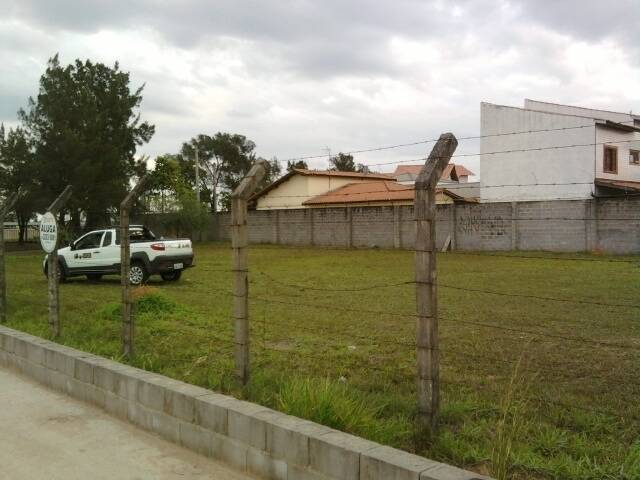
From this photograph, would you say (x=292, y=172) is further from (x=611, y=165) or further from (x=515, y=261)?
(x=515, y=261)

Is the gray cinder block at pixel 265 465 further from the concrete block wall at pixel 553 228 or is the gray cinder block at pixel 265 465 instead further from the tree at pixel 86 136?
the tree at pixel 86 136

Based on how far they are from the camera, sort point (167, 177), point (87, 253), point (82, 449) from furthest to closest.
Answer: point (167, 177) → point (87, 253) → point (82, 449)

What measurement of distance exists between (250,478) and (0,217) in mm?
6664

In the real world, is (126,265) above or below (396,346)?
above

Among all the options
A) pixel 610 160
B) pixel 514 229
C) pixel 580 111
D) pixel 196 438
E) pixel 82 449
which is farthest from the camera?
pixel 580 111

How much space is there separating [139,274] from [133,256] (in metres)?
0.50

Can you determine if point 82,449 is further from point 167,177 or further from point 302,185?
point 167,177

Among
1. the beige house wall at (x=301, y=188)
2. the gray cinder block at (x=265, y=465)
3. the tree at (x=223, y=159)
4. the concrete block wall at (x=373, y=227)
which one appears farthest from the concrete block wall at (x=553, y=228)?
the tree at (x=223, y=159)

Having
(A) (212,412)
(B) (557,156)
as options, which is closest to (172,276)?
(A) (212,412)

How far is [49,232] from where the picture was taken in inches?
309

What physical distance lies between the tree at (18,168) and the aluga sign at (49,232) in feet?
109

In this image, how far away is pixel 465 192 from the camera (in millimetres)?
46750

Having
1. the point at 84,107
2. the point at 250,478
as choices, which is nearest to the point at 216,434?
the point at 250,478

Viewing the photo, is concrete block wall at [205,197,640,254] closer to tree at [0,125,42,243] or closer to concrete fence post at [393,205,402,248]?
concrete fence post at [393,205,402,248]
